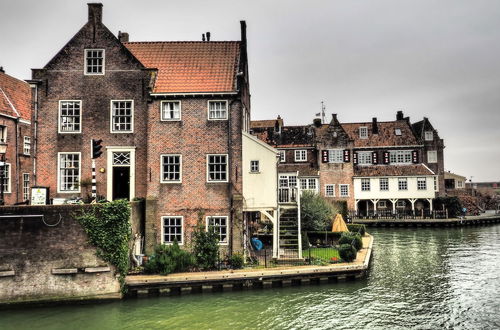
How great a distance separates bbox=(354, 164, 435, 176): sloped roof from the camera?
5241 centimetres

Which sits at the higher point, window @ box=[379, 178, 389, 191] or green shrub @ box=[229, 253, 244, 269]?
window @ box=[379, 178, 389, 191]

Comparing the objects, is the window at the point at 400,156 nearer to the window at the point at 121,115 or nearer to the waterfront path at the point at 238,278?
the waterfront path at the point at 238,278

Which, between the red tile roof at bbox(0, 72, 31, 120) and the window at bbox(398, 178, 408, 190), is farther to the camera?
the window at bbox(398, 178, 408, 190)

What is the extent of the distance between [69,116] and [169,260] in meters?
11.0

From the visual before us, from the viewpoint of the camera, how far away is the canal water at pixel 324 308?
1527 cm

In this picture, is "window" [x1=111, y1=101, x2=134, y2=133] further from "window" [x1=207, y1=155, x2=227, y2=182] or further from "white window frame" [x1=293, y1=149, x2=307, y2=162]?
"white window frame" [x1=293, y1=149, x2=307, y2=162]

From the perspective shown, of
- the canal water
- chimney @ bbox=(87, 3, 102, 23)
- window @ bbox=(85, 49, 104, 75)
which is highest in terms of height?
chimney @ bbox=(87, 3, 102, 23)

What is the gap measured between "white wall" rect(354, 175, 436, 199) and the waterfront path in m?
33.8

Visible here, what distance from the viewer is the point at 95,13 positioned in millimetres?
23703

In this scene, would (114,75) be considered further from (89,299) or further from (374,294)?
(374,294)

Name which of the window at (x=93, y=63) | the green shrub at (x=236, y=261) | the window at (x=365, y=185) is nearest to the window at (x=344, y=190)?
the window at (x=365, y=185)

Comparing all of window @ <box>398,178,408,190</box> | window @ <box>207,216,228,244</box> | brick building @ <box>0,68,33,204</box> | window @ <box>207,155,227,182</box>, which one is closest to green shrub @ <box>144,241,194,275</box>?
window @ <box>207,216,228,244</box>

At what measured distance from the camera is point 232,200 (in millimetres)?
22656

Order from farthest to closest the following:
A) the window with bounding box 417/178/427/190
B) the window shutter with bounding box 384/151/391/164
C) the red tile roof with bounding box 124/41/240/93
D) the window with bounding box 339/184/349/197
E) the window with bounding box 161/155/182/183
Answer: the window shutter with bounding box 384/151/391/164 < the window with bounding box 339/184/349/197 < the window with bounding box 417/178/427/190 < the red tile roof with bounding box 124/41/240/93 < the window with bounding box 161/155/182/183
